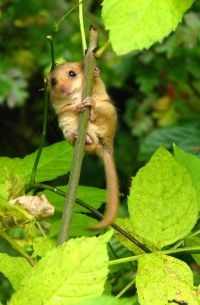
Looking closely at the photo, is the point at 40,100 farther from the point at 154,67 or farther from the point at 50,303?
the point at 50,303

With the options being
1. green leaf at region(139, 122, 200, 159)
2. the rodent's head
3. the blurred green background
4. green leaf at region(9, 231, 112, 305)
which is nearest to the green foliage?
green leaf at region(9, 231, 112, 305)

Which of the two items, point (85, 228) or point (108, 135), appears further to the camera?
point (108, 135)

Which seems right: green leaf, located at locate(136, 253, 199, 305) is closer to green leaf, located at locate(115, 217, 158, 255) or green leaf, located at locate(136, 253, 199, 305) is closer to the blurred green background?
green leaf, located at locate(115, 217, 158, 255)

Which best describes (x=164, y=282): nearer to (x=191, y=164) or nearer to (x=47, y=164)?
(x=191, y=164)

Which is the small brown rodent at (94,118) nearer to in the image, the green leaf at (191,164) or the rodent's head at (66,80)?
the rodent's head at (66,80)

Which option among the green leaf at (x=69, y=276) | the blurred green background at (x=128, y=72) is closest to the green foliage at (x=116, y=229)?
the green leaf at (x=69, y=276)

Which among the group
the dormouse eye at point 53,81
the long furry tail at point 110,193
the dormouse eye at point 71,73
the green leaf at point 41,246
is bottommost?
the green leaf at point 41,246

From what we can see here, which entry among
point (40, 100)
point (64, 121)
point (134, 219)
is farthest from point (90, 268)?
point (40, 100)
